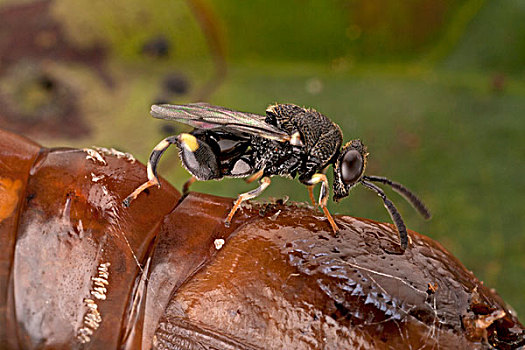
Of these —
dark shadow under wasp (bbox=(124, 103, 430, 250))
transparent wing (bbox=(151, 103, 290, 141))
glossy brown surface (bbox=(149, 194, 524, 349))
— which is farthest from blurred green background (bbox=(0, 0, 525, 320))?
glossy brown surface (bbox=(149, 194, 524, 349))

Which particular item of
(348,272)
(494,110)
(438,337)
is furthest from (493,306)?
(494,110)

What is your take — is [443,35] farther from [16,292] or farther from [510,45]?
[16,292]

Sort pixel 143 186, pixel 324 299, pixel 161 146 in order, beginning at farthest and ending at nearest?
pixel 161 146, pixel 143 186, pixel 324 299

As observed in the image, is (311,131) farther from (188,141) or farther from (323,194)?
(188,141)

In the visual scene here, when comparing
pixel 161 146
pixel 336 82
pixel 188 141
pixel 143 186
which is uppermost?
pixel 336 82

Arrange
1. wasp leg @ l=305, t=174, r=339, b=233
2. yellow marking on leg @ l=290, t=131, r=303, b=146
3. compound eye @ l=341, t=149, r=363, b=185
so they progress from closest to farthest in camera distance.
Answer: wasp leg @ l=305, t=174, r=339, b=233 < compound eye @ l=341, t=149, r=363, b=185 < yellow marking on leg @ l=290, t=131, r=303, b=146

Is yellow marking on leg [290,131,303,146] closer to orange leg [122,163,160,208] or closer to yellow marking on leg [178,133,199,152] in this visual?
yellow marking on leg [178,133,199,152]

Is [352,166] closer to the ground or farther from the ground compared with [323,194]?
farther from the ground

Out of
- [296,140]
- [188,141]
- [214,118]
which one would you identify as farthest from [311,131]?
[188,141]
